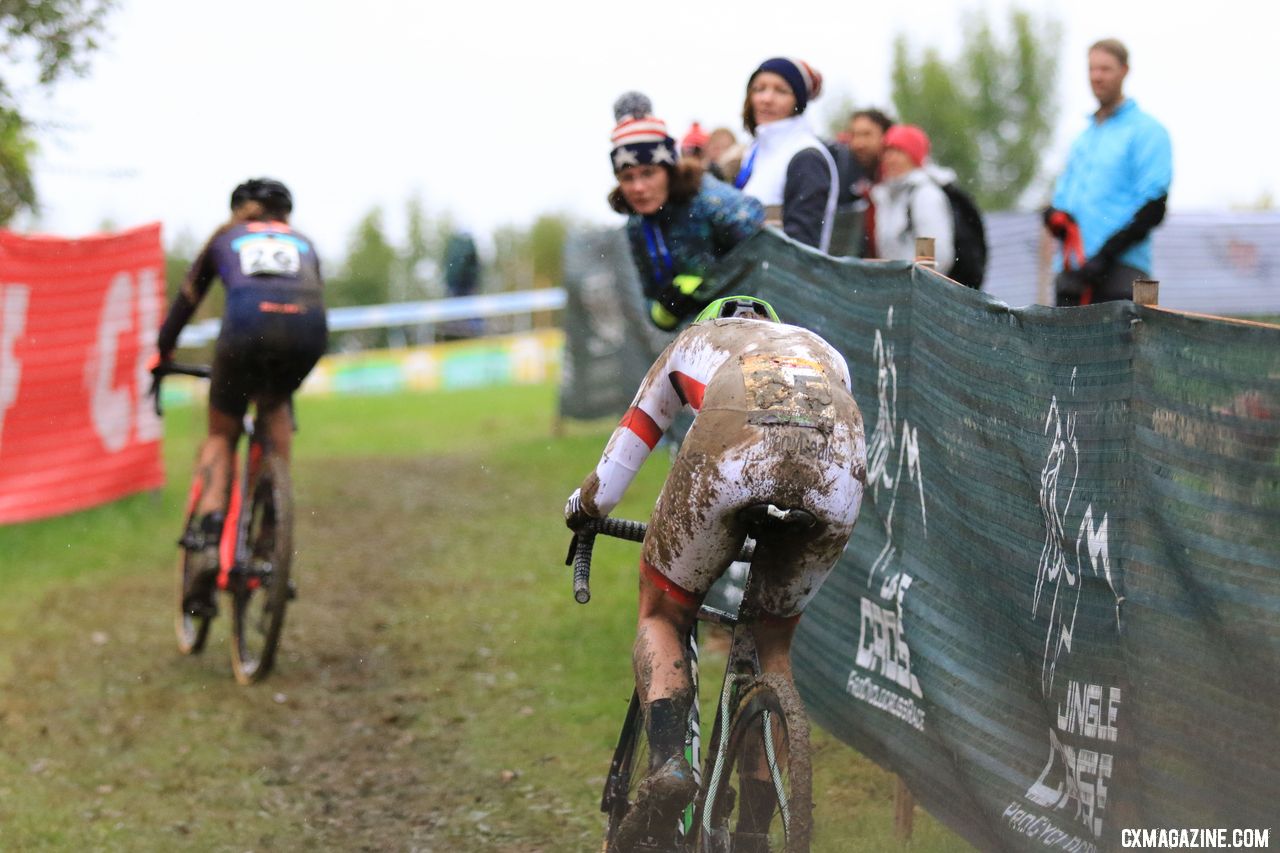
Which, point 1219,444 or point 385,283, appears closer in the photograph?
point 1219,444

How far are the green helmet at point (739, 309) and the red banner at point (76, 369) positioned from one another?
7956 mm

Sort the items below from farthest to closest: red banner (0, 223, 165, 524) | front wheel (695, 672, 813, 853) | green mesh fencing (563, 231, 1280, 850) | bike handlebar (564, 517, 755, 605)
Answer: red banner (0, 223, 165, 524) → bike handlebar (564, 517, 755, 605) → front wheel (695, 672, 813, 853) → green mesh fencing (563, 231, 1280, 850)

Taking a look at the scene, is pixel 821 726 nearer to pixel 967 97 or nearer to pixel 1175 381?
pixel 1175 381

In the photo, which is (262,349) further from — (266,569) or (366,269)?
(366,269)

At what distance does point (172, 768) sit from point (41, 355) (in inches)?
247

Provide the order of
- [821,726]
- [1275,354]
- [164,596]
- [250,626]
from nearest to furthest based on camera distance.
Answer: [1275,354]
[821,726]
[250,626]
[164,596]

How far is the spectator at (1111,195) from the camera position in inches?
310

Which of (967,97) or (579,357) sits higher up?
(967,97)

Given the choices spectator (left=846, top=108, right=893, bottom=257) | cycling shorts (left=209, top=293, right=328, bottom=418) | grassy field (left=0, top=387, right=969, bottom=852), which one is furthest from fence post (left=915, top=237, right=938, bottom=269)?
spectator (left=846, top=108, right=893, bottom=257)

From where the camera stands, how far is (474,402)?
79.5 ft

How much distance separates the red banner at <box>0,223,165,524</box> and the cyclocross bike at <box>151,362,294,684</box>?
11.9 feet

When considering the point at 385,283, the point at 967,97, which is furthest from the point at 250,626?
the point at 967,97

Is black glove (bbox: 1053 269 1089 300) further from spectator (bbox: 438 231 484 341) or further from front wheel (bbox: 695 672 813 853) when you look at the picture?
spectator (bbox: 438 231 484 341)

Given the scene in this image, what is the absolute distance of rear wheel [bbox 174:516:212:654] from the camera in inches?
328
